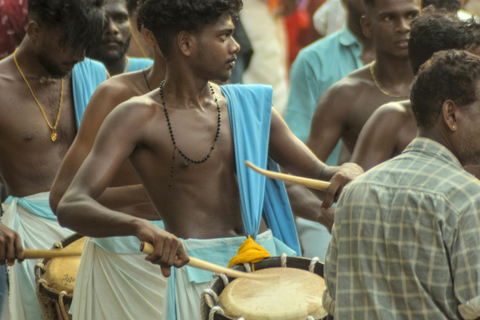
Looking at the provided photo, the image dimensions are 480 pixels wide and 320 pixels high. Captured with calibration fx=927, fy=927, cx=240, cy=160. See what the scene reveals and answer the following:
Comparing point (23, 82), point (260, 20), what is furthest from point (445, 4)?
point (260, 20)

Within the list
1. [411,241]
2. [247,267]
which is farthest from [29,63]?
[411,241]

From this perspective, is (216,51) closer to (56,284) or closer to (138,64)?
(56,284)

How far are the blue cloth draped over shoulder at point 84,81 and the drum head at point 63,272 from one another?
978mm

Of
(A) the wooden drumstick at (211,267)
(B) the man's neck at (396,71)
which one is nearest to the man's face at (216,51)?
(A) the wooden drumstick at (211,267)

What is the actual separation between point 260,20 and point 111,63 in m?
3.13

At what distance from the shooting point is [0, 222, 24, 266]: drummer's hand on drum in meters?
3.96

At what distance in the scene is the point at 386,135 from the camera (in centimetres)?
445

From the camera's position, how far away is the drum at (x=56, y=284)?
177 inches

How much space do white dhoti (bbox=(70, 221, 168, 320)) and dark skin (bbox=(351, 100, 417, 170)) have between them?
3.74 ft

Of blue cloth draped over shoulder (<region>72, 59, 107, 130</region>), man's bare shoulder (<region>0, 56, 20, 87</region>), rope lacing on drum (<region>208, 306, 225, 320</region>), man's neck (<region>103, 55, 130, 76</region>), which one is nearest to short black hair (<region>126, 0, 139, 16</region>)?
man's neck (<region>103, 55, 130, 76</region>)

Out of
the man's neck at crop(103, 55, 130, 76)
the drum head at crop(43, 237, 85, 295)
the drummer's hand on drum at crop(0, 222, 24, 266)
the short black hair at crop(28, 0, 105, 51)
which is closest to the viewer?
the drummer's hand on drum at crop(0, 222, 24, 266)

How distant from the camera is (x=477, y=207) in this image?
2848 mm

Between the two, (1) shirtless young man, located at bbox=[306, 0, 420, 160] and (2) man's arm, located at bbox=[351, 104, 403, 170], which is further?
(1) shirtless young man, located at bbox=[306, 0, 420, 160]

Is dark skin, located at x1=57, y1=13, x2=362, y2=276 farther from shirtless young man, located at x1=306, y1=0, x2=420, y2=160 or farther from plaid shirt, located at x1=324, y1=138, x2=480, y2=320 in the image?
shirtless young man, located at x1=306, y1=0, x2=420, y2=160
